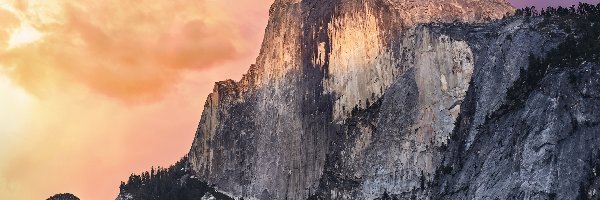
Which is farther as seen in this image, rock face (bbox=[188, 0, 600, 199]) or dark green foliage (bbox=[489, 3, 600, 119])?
dark green foliage (bbox=[489, 3, 600, 119])

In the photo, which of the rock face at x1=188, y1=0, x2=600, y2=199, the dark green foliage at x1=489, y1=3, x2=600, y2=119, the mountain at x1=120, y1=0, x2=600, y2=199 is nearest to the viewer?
the mountain at x1=120, y1=0, x2=600, y2=199

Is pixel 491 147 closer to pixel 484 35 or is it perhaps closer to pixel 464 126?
pixel 464 126

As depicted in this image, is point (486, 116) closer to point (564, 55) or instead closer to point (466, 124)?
point (466, 124)

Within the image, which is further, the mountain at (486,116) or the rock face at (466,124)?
the rock face at (466,124)

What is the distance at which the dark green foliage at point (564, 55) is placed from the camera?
490 ft

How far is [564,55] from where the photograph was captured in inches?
6088

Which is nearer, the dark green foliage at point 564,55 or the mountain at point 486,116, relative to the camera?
the mountain at point 486,116

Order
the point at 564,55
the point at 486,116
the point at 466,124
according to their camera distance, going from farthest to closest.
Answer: the point at 466,124
the point at 486,116
the point at 564,55

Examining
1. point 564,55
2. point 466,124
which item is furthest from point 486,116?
point 564,55

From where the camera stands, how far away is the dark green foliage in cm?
14925

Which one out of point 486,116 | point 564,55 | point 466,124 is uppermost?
point 564,55

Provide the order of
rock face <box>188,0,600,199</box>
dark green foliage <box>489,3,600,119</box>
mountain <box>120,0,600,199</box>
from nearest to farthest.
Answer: mountain <box>120,0,600,199</box> → rock face <box>188,0,600,199</box> → dark green foliage <box>489,3,600,119</box>

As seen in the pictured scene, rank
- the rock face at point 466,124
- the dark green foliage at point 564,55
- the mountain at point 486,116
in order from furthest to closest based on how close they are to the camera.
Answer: the dark green foliage at point 564,55
the rock face at point 466,124
the mountain at point 486,116

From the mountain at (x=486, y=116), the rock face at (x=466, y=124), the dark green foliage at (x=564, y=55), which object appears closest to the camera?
the mountain at (x=486, y=116)
